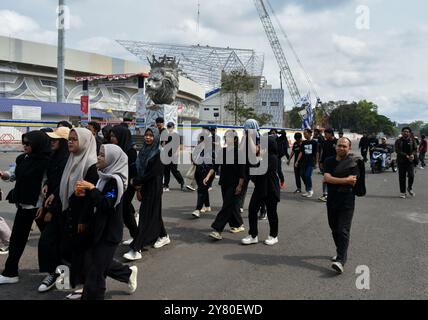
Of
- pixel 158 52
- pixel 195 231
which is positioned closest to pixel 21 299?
pixel 195 231

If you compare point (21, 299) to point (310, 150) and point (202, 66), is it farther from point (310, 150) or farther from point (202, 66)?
point (202, 66)

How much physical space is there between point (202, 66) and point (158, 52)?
1297 centimetres

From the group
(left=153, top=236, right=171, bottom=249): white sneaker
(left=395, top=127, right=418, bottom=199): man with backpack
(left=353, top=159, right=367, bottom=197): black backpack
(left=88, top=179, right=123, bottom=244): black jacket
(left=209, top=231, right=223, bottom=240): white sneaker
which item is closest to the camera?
(left=88, top=179, right=123, bottom=244): black jacket

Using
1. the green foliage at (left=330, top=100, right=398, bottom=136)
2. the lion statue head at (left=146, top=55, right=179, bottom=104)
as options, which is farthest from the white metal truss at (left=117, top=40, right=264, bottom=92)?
the lion statue head at (left=146, top=55, right=179, bottom=104)

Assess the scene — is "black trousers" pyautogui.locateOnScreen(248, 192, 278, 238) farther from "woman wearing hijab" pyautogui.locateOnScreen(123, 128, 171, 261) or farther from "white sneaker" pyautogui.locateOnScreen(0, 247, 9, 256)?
"white sneaker" pyautogui.locateOnScreen(0, 247, 9, 256)

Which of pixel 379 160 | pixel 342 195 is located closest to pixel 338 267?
pixel 342 195

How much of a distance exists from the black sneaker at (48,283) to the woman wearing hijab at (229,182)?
246 centimetres

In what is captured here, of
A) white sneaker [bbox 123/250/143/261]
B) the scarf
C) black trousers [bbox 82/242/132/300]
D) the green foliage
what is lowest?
white sneaker [bbox 123/250/143/261]

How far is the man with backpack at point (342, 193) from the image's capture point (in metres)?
4.55

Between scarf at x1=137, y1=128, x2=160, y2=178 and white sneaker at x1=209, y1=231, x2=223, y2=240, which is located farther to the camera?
white sneaker at x1=209, y1=231, x2=223, y2=240

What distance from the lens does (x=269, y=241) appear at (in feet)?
18.3

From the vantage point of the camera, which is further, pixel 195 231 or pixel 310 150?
pixel 310 150

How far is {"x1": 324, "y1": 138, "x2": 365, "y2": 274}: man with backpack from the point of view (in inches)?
179
